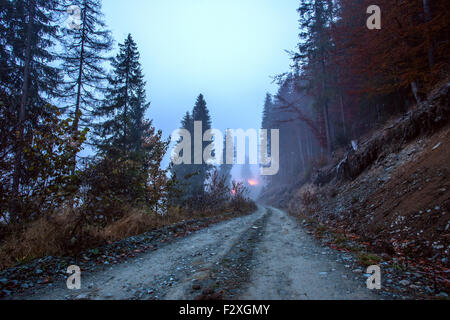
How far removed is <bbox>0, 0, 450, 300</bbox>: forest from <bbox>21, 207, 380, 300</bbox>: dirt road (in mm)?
1716

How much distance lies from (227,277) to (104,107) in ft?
52.0

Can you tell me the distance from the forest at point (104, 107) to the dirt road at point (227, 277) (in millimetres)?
1716

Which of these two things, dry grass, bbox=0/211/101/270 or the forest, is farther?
the forest

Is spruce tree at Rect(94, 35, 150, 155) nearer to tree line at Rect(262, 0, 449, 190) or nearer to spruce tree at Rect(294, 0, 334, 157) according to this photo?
tree line at Rect(262, 0, 449, 190)

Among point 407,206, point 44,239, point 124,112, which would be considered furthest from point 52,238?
point 124,112

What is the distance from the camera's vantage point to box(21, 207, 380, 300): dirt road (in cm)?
261

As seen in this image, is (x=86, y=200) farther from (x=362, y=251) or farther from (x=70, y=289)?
(x=362, y=251)

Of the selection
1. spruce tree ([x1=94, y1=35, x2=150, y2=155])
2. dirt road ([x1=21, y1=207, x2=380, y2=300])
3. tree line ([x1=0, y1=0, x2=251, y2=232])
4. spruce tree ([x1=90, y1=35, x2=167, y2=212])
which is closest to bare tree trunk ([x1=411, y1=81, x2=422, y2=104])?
dirt road ([x1=21, y1=207, x2=380, y2=300])

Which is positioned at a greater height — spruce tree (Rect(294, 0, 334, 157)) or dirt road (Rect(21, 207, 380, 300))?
spruce tree (Rect(294, 0, 334, 157))

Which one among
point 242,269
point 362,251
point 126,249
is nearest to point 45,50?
point 126,249

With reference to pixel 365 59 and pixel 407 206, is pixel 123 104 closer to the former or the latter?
pixel 365 59

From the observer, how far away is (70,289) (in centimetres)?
310

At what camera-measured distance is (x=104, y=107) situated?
14734mm
